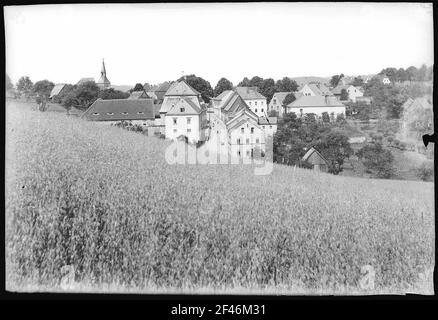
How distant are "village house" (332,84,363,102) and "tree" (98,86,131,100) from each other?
1.81 meters

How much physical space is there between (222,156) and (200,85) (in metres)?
0.65

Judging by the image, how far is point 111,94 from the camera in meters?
6.52

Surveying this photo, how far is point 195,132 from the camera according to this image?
660 centimetres

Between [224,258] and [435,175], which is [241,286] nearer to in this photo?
[224,258]

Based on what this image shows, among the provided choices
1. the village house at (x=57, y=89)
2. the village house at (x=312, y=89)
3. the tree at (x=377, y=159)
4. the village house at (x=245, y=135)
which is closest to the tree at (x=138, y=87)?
the village house at (x=57, y=89)

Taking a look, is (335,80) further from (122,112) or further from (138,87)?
(122,112)

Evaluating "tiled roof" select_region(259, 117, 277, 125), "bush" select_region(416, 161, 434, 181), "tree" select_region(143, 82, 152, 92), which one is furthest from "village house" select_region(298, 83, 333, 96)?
"tree" select_region(143, 82, 152, 92)

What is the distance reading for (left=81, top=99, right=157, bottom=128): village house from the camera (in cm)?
652

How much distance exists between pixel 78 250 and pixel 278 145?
6.36ft

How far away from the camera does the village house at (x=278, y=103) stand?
21.2 ft

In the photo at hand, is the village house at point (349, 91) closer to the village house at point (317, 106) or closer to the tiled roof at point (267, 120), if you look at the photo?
the village house at point (317, 106)

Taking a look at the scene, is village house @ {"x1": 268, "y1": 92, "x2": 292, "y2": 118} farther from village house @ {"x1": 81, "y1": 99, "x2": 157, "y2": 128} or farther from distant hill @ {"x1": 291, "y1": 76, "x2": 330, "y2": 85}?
village house @ {"x1": 81, "y1": 99, "x2": 157, "y2": 128}

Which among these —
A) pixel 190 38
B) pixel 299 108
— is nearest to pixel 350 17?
pixel 299 108

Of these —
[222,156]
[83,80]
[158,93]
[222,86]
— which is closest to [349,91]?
[222,86]
